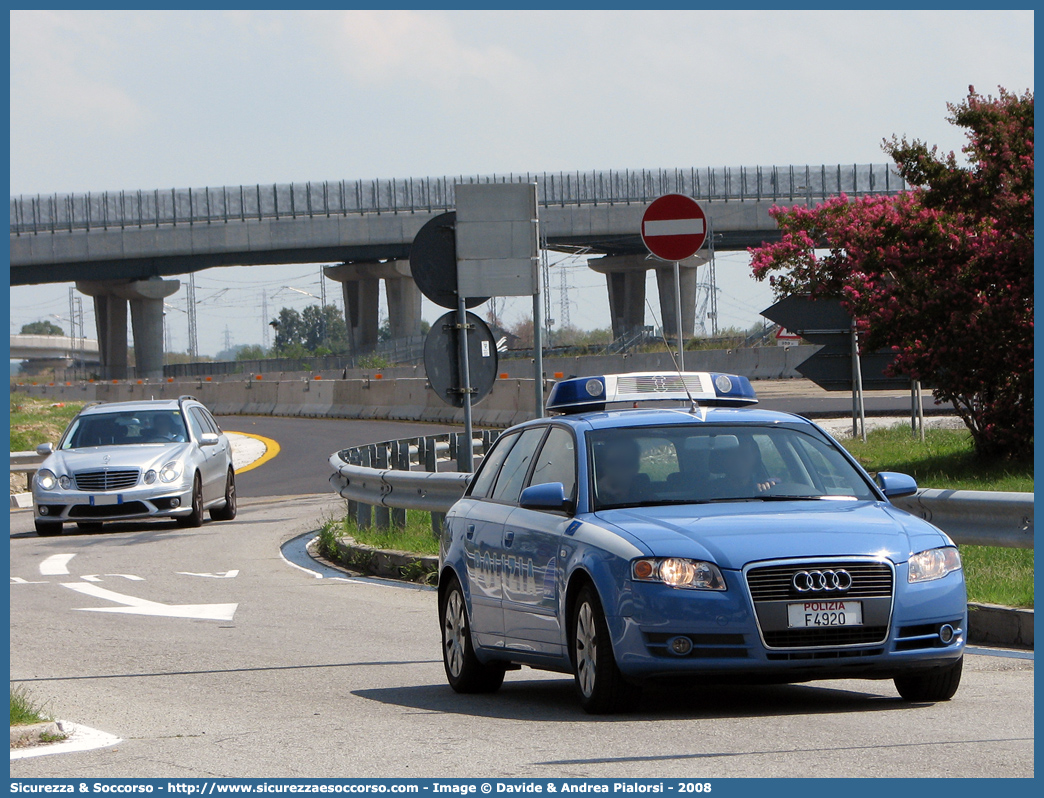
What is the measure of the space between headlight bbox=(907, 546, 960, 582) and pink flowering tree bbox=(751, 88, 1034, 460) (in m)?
11.0

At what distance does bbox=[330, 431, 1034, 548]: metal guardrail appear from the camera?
10.7 meters

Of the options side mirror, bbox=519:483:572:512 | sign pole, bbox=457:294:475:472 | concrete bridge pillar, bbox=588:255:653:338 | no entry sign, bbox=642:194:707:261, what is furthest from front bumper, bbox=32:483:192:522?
concrete bridge pillar, bbox=588:255:653:338

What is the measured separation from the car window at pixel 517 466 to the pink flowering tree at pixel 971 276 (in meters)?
10.2

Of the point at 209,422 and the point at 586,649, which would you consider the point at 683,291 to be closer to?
the point at 209,422

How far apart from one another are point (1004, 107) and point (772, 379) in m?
41.7

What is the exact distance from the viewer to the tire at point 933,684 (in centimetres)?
778

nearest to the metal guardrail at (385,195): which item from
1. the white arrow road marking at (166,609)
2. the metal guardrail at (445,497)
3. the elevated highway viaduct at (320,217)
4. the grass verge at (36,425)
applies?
the elevated highway viaduct at (320,217)

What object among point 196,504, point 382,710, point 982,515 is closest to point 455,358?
point 982,515

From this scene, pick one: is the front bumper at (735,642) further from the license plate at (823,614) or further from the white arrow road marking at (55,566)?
the white arrow road marking at (55,566)

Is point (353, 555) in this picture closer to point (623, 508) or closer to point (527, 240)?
point (527, 240)

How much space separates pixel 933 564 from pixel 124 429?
53.6 ft

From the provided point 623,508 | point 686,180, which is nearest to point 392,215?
point 686,180

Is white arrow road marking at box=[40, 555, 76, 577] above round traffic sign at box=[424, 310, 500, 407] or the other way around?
the other way around

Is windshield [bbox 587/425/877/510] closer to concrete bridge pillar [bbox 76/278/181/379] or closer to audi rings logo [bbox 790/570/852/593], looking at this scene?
audi rings logo [bbox 790/570/852/593]
